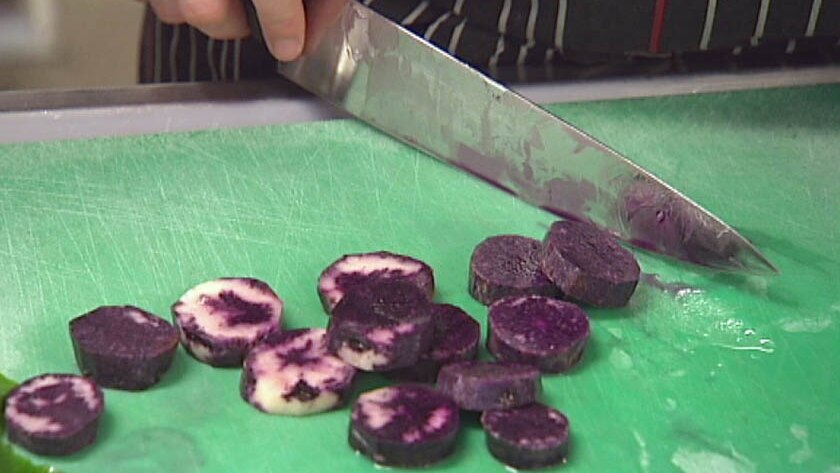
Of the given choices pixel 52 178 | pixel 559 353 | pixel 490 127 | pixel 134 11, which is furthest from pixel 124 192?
pixel 134 11

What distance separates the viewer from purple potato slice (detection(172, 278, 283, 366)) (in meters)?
1.44

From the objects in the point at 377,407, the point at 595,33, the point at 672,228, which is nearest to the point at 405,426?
the point at 377,407

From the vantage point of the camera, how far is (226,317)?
4.85 feet

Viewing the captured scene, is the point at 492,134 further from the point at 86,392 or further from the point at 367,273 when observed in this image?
the point at 86,392

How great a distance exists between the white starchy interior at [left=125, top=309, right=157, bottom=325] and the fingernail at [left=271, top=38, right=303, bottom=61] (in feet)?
1.60

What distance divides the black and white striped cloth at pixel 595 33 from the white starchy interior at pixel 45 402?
0.88m

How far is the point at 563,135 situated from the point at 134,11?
6.72 ft

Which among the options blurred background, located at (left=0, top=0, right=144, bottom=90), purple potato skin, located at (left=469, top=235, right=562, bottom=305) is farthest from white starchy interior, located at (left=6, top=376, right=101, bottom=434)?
blurred background, located at (left=0, top=0, right=144, bottom=90)

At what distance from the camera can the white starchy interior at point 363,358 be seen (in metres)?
1.40

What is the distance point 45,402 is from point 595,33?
1.10 m

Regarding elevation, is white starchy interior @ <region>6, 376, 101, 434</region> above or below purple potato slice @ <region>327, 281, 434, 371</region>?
below

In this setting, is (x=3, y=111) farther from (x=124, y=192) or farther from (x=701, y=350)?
(x=701, y=350)

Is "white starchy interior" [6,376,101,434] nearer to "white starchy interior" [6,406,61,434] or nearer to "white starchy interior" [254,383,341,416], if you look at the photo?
"white starchy interior" [6,406,61,434]

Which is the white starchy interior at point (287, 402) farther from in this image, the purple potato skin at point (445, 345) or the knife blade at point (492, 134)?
the knife blade at point (492, 134)
